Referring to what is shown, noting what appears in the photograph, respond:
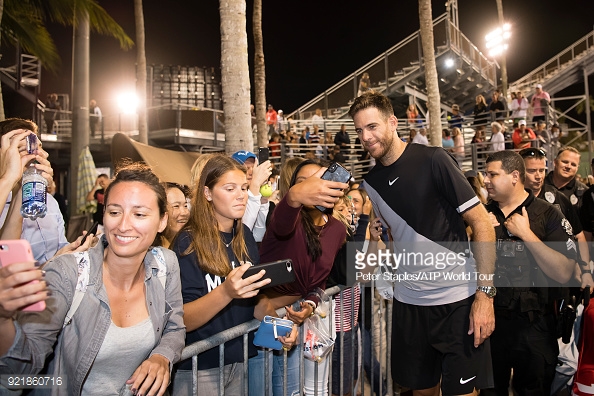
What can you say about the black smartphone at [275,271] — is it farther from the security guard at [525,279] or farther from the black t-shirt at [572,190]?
the black t-shirt at [572,190]

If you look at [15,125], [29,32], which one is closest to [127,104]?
[29,32]

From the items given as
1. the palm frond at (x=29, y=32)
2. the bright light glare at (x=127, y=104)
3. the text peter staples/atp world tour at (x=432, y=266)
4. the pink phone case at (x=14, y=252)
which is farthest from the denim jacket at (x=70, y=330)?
the bright light glare at (x=127, y=104)

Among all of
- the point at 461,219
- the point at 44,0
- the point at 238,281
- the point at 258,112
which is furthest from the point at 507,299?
the point at 44,0

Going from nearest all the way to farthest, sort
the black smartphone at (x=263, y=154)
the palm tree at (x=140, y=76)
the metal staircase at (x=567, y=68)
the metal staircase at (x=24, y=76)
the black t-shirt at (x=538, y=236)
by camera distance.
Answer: the black t-shirt at (x=538, y=236) → the black smartphone at (x=263, y=154) → the palm tree at (x=140, y=76) → the metal staircase at (x=24, y=76) → the metal staircase at (x=567, y=68)

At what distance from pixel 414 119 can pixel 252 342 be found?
18.1 m

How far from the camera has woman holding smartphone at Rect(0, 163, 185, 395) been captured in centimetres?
206

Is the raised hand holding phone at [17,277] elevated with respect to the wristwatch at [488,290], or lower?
elevated

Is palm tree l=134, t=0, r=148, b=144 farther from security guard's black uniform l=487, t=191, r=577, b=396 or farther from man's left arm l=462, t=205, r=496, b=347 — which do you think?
man's left arm l=462, t=205, r=496, b=347

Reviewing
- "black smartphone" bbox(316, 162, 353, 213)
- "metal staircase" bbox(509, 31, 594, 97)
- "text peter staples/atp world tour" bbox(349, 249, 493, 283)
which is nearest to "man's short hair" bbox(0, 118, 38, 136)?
"black smartphone" bbox(316, 162, 353, 213)

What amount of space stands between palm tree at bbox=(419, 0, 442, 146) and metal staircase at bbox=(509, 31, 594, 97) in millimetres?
18089

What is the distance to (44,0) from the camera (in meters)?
12.7

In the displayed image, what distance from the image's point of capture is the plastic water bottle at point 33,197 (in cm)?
275

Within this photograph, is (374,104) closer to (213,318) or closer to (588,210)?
(213,318)

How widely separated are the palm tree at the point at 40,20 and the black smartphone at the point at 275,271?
1242cm
